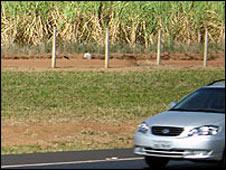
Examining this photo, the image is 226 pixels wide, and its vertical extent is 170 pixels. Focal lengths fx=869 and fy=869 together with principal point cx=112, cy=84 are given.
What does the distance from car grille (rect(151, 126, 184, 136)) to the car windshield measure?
2.99ft

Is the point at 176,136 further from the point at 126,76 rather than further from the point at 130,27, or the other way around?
the point at 130,27

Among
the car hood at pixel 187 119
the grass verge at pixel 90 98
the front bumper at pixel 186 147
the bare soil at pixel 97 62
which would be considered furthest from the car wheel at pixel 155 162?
the bare soil at pixel 97 62

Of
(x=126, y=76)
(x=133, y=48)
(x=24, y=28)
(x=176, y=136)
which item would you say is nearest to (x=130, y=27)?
(x=133, y=48)

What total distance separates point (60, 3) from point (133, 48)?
501 cm

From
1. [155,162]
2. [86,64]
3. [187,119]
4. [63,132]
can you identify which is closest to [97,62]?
[86,64]

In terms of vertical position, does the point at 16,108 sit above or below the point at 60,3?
below

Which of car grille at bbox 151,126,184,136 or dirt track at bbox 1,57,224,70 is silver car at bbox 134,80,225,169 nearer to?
car grille at bbox 151,126,184,136

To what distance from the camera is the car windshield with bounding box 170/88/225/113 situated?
52.3 ft

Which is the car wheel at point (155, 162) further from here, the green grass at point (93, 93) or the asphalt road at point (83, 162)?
the green grass at point (93, 93)

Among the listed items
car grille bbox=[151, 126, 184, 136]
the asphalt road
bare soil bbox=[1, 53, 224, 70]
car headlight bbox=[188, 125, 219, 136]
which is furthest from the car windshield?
bare soil bbox=[1, 53, 224, 70]

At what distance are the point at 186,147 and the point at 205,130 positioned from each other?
0.44 m

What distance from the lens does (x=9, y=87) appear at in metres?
31.5

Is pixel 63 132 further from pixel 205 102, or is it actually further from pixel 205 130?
pixel 205 130

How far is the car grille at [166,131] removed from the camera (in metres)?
15.1
